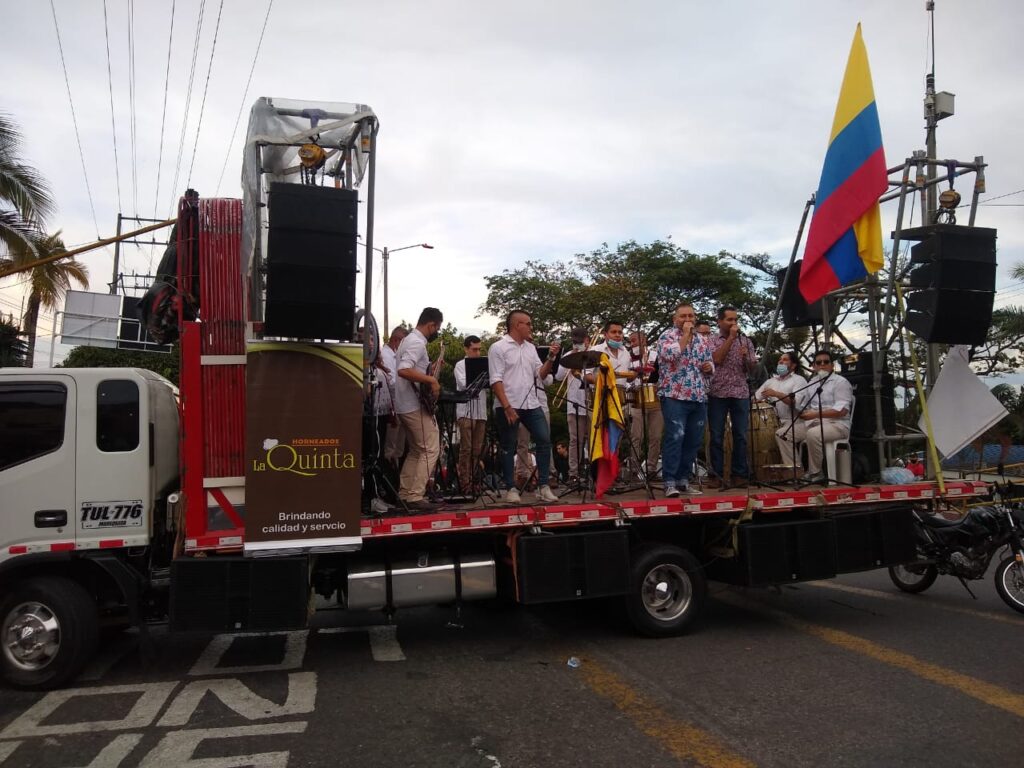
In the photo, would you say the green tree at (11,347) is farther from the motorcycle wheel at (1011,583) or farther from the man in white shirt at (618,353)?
the motorcycle wheel at (1011,583)

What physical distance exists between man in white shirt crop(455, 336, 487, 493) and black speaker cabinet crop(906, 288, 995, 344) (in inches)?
171

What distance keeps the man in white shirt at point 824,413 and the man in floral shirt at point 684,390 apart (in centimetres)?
128

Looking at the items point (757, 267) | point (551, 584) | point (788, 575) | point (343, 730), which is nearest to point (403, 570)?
point (551, 584)

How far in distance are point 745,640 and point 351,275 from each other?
4228 millimetres

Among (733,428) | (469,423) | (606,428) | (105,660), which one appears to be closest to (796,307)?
(733,428)

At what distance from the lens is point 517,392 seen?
695cm

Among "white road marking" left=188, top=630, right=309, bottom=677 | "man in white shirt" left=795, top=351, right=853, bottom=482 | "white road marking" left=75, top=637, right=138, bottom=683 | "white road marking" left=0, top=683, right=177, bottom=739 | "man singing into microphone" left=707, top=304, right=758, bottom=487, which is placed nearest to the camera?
"white road marking" left=0, top=683, right=177, bottom=739

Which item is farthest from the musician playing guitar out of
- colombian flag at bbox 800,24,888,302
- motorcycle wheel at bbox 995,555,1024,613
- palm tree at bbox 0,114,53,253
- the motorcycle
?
palm tree at bbox 0,114,53,253

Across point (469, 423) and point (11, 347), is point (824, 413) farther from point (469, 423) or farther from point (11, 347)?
point (11, 347)

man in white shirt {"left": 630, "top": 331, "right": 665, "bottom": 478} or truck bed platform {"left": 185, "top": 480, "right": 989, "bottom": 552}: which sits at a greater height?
man in white shirt {"left": 630, "top": 331, "right": 665, "bottom": 478}

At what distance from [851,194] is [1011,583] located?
152 inches

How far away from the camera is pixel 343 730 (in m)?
4.54

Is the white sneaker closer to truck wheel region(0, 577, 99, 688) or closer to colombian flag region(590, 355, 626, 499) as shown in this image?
colombian flag region(590, 355, 626, 499)

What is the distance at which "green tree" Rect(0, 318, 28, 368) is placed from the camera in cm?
2041
